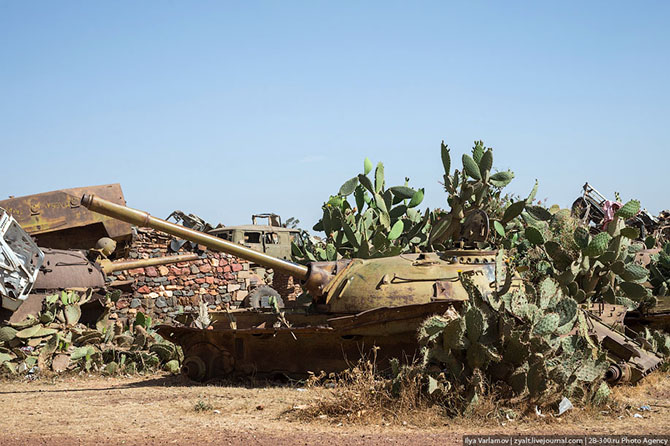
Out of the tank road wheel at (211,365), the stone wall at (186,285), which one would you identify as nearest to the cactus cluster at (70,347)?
the tank road wheel at (211,365)

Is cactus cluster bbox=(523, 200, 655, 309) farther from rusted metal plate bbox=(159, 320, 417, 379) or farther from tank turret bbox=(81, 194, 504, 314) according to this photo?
rusted metal plate bbox=(159, 320, 417, 379)

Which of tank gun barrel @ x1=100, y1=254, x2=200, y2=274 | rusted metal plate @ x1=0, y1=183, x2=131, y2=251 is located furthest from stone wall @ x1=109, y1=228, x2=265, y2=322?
rusted metal plate @ x1=0, y1=183, x2=131, y2=251

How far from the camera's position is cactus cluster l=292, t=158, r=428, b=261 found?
13.3 meters

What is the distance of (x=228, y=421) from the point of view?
7.05m

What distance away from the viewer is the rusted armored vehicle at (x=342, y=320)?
860 centimetres

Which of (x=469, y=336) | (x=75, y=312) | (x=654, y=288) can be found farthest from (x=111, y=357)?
(x=654, y=288)

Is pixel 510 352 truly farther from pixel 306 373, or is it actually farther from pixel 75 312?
pixel 75 312

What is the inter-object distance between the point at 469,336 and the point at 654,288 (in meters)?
7.03

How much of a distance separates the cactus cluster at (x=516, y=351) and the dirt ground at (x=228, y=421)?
295 mm

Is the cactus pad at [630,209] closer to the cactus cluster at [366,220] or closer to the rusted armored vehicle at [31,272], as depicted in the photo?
the cactus cluster at [366,220]

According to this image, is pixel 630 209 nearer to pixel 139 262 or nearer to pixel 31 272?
pixel 31 272

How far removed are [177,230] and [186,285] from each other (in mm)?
8501

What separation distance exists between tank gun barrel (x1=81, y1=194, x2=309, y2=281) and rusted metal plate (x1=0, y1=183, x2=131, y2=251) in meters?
8.20

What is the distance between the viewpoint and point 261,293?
54.9 ft
